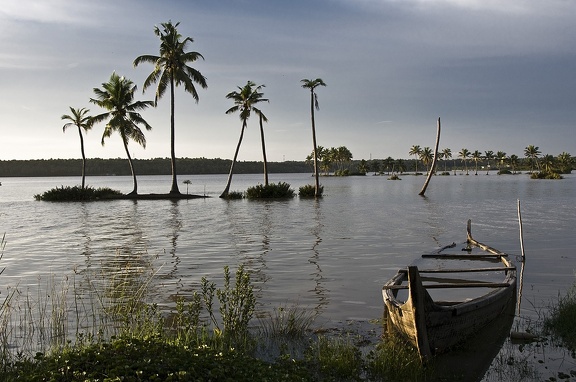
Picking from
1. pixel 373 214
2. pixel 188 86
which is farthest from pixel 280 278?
pixel 188 86

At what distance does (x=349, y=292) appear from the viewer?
12.3 m

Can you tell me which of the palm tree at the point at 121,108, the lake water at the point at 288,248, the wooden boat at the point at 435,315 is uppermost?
the palm tree at the point at 121,108

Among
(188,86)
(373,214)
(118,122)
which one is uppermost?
(188,86)

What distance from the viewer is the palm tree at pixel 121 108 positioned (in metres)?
52.7

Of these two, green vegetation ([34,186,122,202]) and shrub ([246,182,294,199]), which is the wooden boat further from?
green vegetation ([34,186,122,202])

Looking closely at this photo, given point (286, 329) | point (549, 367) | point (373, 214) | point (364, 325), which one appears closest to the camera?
point (549, 367)

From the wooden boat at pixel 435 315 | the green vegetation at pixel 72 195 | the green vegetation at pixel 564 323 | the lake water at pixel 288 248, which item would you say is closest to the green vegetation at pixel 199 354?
the wooden boat at pixel 435 315

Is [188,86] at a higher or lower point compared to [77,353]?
higher

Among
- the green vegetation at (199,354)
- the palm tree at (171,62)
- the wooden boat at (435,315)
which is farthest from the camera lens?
the palm tree at (171,62)

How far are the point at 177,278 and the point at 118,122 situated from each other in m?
42.5

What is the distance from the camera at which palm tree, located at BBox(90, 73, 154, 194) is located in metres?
52.7

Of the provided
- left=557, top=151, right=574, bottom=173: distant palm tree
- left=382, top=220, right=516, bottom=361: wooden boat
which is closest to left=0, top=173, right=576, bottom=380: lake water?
left=382, top=220, right=516, bottom=361: wooden boat

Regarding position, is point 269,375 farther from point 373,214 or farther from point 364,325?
point 373,214

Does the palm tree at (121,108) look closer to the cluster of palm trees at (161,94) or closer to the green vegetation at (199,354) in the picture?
the cluster of palm trees at (161,94)
